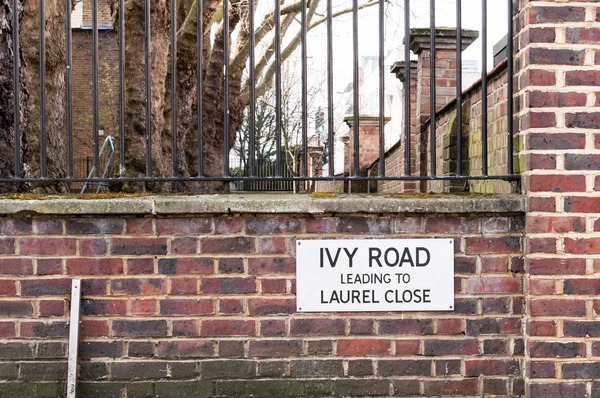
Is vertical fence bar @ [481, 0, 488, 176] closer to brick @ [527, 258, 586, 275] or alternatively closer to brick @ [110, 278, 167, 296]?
brick @ [527, 258, 586, 275]

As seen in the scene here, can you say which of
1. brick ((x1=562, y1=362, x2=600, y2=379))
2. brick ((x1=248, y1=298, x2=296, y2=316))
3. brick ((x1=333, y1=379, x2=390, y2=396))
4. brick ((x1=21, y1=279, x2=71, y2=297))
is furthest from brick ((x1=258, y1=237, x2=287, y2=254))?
brick ((x1=562, y1=362, x2=600, y2=379))

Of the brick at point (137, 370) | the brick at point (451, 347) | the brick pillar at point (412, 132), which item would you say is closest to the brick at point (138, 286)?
the brick at point (137, 370)

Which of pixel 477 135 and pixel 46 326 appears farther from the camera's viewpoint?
pixel 477 135

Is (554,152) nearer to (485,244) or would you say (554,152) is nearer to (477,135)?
(485,244)

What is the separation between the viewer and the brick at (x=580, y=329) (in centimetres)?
341

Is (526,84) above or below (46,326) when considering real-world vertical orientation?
above

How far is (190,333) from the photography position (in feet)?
11.5

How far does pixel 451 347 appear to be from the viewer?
3.53 m

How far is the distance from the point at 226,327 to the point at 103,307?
60 cm

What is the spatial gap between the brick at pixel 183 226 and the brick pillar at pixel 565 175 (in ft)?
5.10

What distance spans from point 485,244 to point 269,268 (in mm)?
1066

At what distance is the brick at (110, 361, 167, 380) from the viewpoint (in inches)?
137

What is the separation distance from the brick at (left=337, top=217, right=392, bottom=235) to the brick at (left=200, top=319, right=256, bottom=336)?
64 centimetres

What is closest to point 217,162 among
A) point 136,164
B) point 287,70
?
point 136,164
